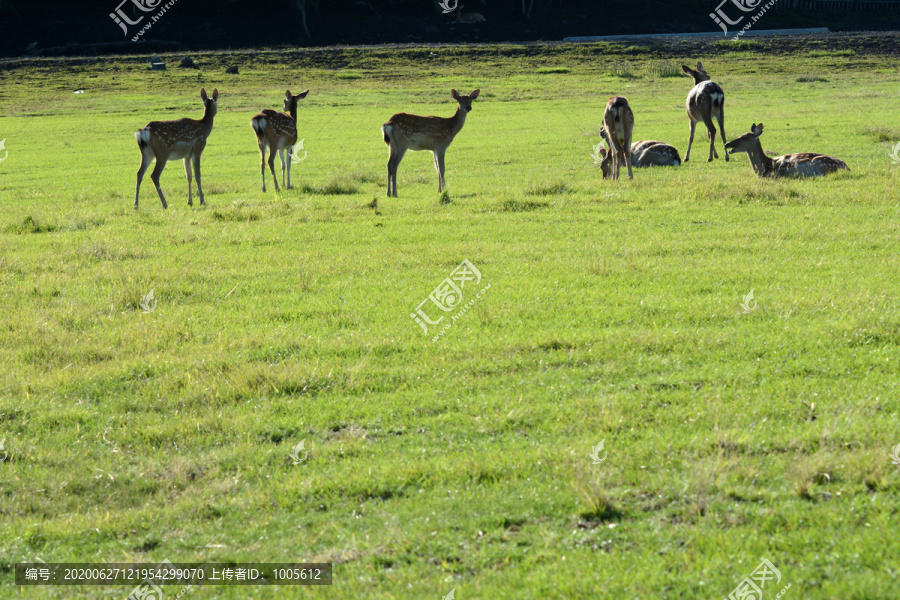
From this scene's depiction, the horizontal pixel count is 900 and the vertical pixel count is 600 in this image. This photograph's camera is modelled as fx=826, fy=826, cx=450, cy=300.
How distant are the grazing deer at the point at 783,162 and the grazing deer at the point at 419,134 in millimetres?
5060

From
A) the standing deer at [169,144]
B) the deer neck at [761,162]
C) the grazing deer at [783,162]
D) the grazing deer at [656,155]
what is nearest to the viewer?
the grazing deer at [783,162]

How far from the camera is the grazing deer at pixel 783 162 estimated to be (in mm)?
14609

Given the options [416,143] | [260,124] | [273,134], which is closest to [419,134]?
[416,143]

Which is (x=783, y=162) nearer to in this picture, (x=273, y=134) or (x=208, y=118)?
(x=273, y=134)

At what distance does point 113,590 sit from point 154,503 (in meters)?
0.74

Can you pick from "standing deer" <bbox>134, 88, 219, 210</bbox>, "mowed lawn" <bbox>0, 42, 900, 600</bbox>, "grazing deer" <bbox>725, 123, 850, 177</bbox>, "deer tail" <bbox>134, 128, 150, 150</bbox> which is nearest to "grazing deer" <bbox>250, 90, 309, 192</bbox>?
"standing deer" <bbox>134, 88, 219, 210</bbox>

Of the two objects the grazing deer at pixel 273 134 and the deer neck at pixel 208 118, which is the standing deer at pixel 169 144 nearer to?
the deer neck at pixel 208 118

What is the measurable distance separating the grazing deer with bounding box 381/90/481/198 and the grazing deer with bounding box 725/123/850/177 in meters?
5.06

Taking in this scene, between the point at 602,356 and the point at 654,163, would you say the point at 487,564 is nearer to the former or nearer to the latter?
the point at 602,356

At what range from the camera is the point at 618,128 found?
16062 mm

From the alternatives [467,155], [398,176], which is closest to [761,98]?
[467,155]

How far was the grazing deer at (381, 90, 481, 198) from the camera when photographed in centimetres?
1550

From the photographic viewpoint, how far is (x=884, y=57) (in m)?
48.7

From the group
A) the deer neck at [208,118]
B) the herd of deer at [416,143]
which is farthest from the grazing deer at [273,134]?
the deer neck at [208,118]
